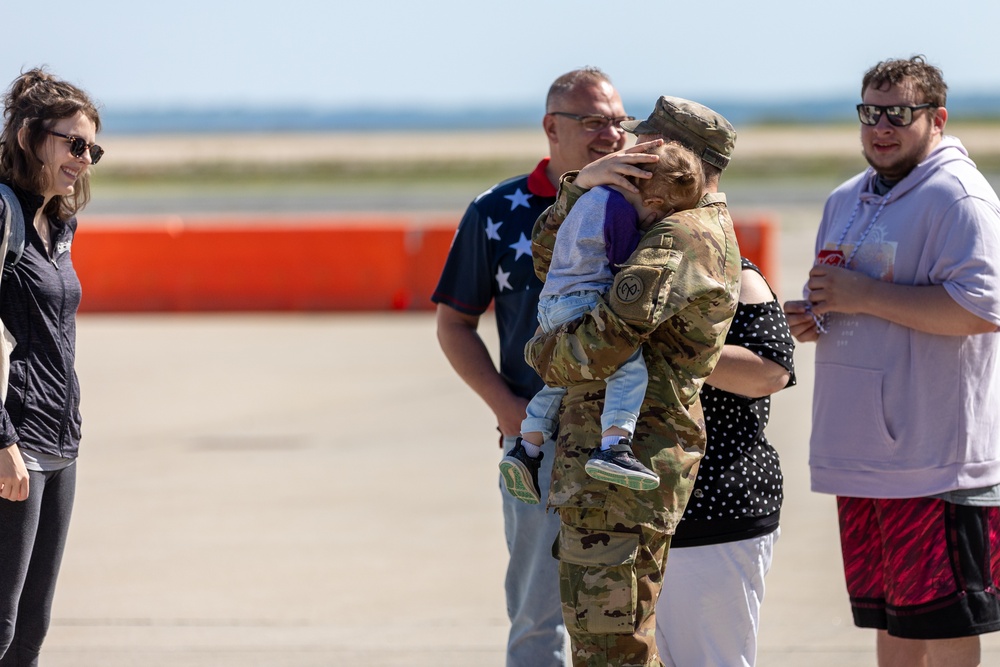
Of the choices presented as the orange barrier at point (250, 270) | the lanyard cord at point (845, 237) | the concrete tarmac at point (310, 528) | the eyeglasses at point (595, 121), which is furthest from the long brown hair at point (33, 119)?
the orange barrier at point (250, 270)

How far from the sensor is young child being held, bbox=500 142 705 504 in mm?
2559

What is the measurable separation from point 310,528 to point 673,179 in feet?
13.1

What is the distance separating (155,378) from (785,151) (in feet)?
220

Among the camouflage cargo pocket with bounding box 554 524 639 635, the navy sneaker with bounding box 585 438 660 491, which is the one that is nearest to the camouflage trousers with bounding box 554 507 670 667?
the camouflage cargo pocket with bounding box 554 524 639 635

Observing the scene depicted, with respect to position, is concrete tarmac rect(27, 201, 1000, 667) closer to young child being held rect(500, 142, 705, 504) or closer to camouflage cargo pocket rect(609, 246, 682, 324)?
young child being held rect(500, 142, 705, 504)

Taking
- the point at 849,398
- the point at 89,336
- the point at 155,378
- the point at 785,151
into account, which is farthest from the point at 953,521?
the point at 785,151

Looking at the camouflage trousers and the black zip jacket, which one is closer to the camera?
the camouflage trousers

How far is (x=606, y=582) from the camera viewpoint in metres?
2.60

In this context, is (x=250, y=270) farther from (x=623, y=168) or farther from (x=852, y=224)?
(x=623, y=168)

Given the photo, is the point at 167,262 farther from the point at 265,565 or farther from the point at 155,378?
the point at 265,565

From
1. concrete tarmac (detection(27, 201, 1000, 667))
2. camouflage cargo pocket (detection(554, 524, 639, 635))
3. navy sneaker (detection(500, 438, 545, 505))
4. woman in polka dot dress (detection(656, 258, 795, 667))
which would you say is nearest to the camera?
camouflage cargo pocket (detection(554, 524, 639, 635))

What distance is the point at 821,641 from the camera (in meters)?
4.70

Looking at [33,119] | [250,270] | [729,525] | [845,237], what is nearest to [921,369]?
[845,237]

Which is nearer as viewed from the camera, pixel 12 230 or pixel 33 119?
pixel 12 230
